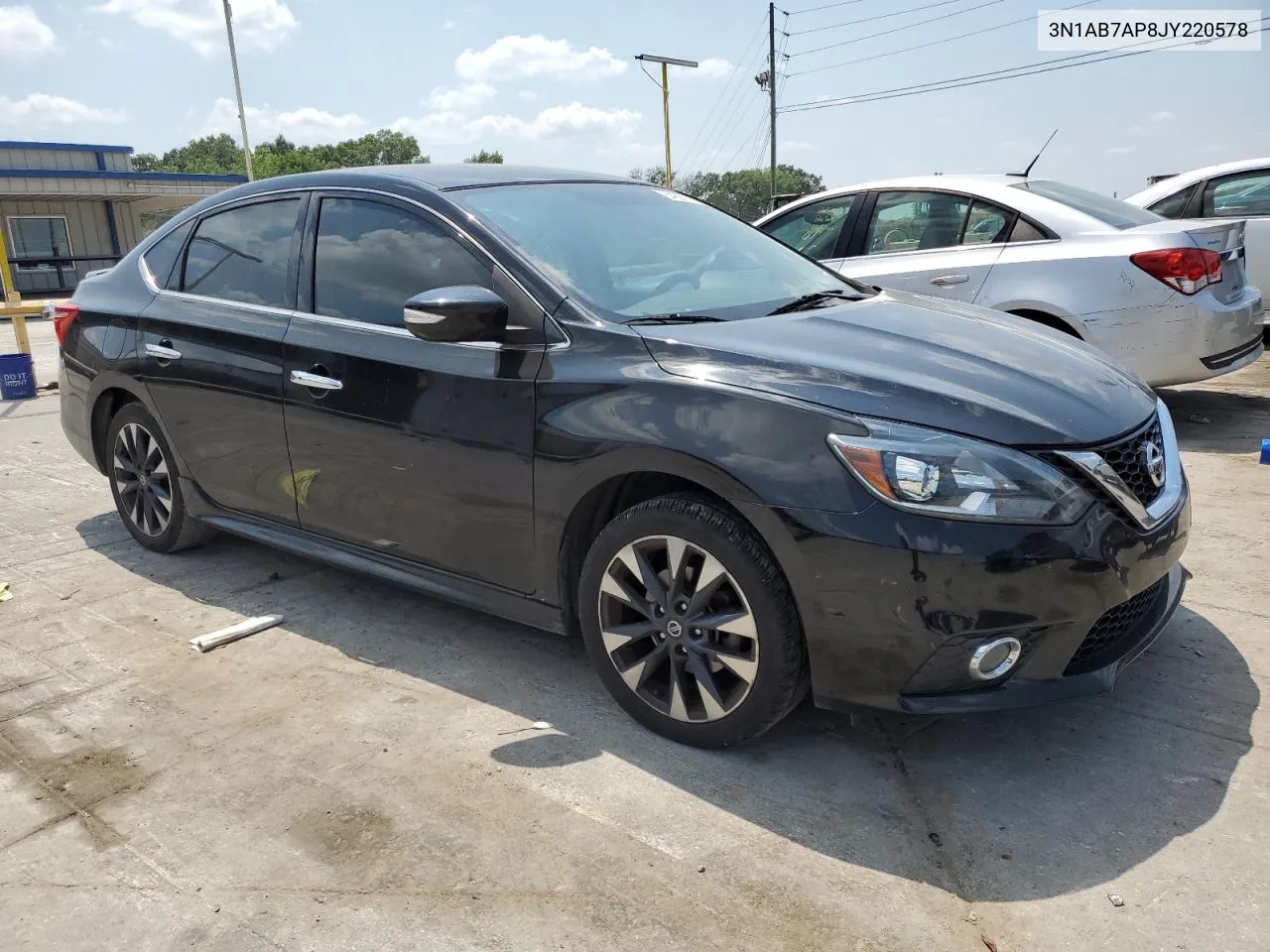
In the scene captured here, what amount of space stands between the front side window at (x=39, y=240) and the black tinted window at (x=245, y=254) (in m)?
32.8

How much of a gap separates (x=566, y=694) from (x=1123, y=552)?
1735 millimetres

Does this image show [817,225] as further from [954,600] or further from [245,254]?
[954,600]

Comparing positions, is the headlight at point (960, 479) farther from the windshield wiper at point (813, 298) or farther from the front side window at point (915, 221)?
the front side window at point (915, 221)

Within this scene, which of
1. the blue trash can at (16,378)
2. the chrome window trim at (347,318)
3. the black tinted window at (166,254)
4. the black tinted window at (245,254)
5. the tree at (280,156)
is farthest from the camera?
the tree at (280,156)

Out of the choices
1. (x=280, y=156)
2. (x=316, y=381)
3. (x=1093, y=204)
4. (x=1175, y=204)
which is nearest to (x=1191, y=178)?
(x=1175, y=204)

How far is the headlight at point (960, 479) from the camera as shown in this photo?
2457 mm

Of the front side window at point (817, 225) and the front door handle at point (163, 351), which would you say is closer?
the front door handle at point (163, 351)

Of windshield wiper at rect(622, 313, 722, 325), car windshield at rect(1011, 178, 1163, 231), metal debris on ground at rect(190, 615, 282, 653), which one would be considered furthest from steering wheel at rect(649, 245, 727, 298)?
car windshield at rect(1011, 178, 1163, 231)

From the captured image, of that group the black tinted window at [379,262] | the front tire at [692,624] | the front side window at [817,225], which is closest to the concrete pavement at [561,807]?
the front tire at [692,624]

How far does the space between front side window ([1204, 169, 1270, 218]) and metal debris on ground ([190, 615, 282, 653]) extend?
25.0 feet

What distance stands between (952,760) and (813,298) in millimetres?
1616

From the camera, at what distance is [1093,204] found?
6379 mm

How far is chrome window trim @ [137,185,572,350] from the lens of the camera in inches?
125

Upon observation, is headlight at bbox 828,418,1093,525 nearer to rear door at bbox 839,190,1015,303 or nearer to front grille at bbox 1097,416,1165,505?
front grille at bbox 1097,416,1165,505
